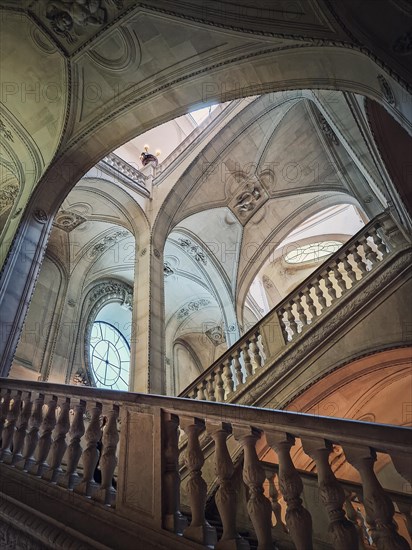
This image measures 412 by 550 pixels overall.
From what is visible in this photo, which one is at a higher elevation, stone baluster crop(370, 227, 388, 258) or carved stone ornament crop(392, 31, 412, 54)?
carved stone ornament crop(392, 31, 412, 54)

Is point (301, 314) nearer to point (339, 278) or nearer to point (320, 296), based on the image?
point (320, 296)

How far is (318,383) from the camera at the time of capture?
4812 mm

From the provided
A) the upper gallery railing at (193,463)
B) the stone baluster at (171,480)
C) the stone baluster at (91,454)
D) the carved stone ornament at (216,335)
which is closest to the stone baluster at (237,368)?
the upper gallery railing at (193,463)

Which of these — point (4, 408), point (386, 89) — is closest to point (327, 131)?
point (386, 89)

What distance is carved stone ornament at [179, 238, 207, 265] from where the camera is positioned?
11.4 meters

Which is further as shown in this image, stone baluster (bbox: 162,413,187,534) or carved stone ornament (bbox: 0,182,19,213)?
carved stone ornament (bbox: 0,182,19,213)

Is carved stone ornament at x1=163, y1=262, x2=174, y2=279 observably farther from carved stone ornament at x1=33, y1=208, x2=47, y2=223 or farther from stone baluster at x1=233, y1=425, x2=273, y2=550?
stone baluster at x1=233, y1=425, x2=273, y2=550

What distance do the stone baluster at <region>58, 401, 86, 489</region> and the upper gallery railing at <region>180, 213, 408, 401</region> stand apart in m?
2.68

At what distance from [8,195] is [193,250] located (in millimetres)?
4976

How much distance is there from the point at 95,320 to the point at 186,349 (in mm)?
4725

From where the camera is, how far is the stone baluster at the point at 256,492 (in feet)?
5.49

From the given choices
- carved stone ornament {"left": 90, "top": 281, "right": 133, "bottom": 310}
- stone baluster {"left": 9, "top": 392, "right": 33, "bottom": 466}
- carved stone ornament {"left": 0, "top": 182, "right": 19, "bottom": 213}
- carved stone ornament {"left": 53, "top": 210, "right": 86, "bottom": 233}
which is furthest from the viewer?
carved stone ornament {"left": 90, "top": 281, "right": 133, "bottom": 310}

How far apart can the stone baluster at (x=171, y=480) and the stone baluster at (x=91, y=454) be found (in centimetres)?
54

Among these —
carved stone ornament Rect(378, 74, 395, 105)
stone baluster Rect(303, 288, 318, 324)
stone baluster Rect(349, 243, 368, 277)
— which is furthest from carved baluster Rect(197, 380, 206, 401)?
carved stone ornament Rect(378, 74, 395, 105)
